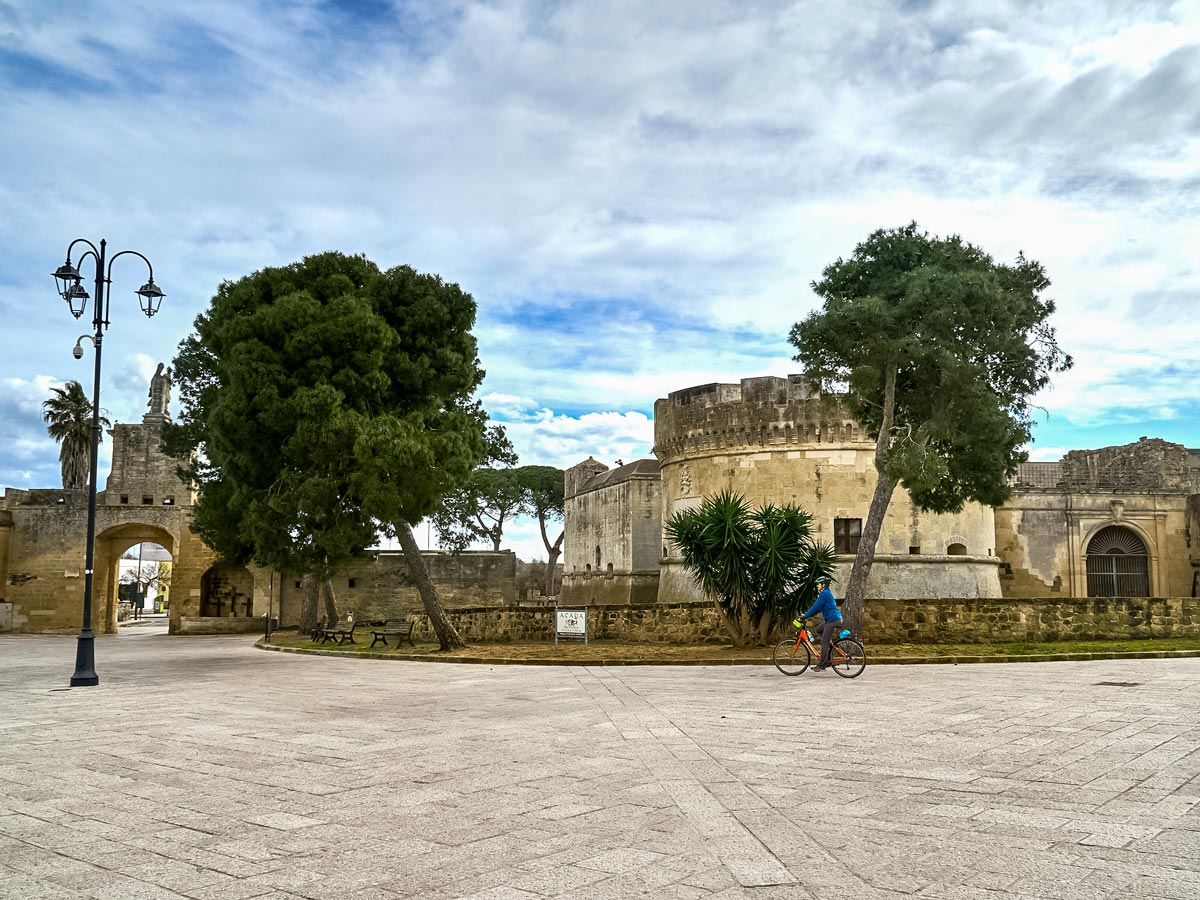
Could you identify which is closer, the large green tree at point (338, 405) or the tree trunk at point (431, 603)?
the large green tree at point (338, 405)

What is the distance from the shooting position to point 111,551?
38.8m

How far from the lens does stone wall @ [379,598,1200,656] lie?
20.8 m

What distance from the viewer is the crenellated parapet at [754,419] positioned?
28203mm

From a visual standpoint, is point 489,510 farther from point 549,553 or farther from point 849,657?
point 849,657

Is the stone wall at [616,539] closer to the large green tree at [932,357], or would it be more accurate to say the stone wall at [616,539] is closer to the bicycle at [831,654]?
the large green tree at [932,357]

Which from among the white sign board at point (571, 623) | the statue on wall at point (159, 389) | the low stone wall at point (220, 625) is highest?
the statue on wall at point (159, 389)

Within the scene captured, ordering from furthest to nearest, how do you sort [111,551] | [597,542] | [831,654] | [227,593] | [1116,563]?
[227,593] < [111,551] < [597,542] < [1116,563] < [831,654]

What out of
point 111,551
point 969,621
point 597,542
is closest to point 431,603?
point 969,621

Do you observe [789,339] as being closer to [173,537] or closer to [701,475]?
[701,475]

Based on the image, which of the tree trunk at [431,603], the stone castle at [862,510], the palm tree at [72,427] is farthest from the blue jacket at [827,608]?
the palm tree at [72,427]

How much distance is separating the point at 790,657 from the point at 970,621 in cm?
781

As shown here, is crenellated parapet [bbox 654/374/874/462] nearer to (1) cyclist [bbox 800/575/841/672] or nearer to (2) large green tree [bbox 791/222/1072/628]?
(2) large green tree [bbox 791/222/1072/628]

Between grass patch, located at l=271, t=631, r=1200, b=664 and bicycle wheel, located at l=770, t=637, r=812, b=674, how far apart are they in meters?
1.88

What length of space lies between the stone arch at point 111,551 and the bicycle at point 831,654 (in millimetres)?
28923
